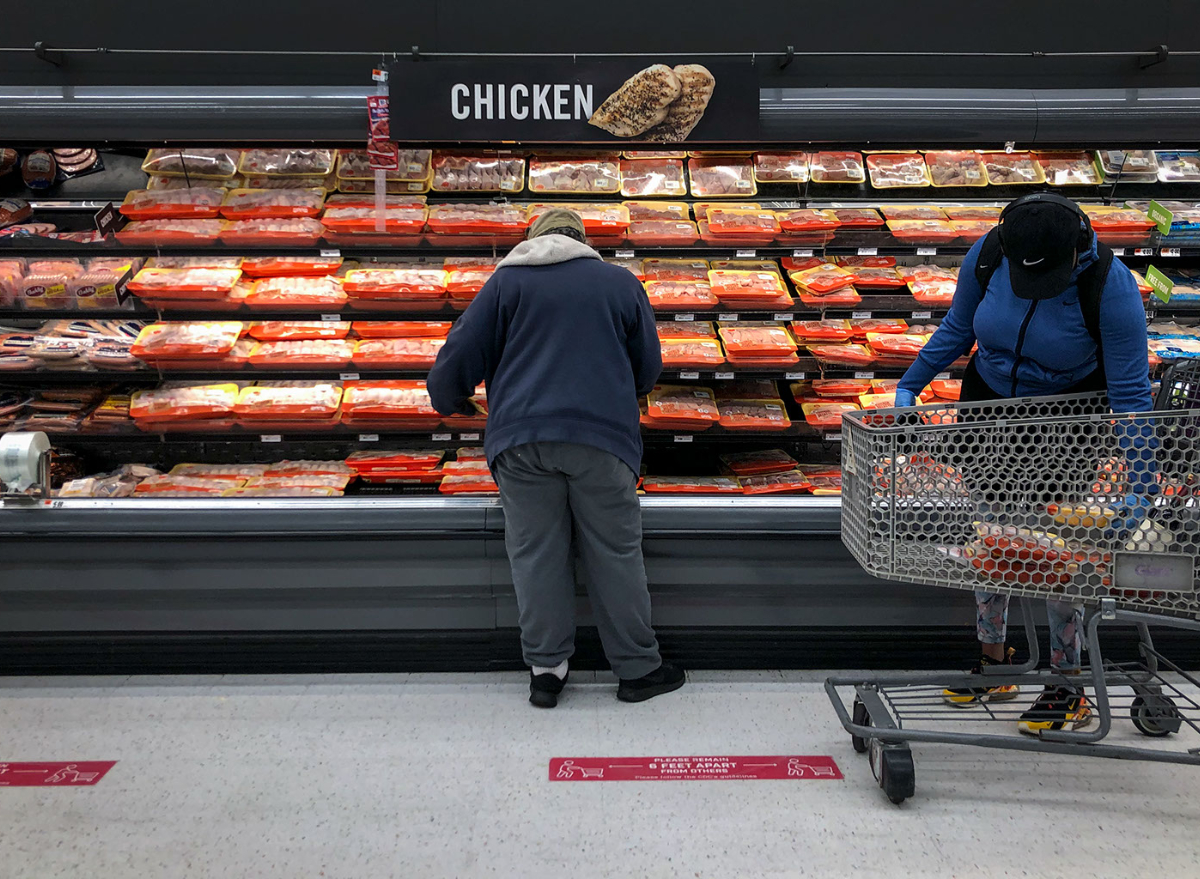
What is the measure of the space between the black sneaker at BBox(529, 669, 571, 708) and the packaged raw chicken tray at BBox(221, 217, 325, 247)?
1937mm

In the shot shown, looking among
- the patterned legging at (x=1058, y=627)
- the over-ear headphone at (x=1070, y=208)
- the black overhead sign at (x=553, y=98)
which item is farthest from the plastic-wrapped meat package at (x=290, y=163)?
the patterned legging at (x=1058, y=627)

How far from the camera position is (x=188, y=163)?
365 cm

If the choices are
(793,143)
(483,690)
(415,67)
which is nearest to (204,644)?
(483,690)

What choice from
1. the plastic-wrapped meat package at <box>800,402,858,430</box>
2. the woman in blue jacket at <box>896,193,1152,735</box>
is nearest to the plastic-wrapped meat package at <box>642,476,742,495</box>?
the plastic-wrapped meat package at <box>800,402,858,430</box>

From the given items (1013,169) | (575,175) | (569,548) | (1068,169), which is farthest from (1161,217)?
(569,548)

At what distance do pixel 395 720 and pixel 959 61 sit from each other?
11.0 feet

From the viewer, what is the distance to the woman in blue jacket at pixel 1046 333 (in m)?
2.36

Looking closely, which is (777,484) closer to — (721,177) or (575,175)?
(721,177)

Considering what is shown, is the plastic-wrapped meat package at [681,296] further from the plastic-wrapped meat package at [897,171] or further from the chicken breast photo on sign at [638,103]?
the plastic-wrapped meat package at [897,171]

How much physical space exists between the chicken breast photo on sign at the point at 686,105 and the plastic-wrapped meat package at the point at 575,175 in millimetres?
467

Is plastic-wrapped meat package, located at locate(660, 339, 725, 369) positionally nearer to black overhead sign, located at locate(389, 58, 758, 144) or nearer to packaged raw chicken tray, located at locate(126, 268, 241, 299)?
black overhead sign, located at locate(389, 58, 758, 144)

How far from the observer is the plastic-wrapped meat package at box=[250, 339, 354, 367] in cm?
355

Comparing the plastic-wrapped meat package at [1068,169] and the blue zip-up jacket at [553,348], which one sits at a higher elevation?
the plastic-wrapped meat package at [1068,169]

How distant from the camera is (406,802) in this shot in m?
2.43
